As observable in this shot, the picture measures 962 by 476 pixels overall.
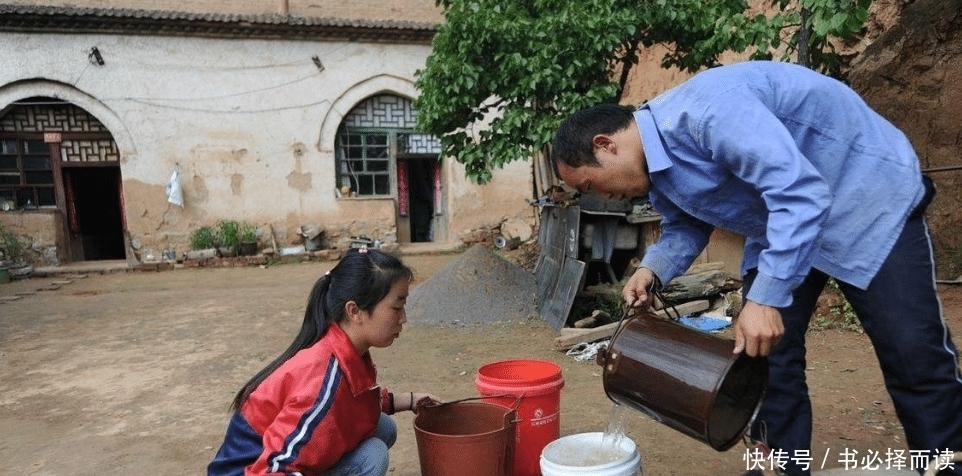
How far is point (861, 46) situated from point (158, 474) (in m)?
6.09

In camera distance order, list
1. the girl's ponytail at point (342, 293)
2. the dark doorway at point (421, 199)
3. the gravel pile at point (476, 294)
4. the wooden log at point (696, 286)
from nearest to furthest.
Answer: the girl's ponytail at point (342, 293)
the wooden log at point (696, 286)
the gravel pile at point (476, 294)
the dark doorway at point (421, 199)

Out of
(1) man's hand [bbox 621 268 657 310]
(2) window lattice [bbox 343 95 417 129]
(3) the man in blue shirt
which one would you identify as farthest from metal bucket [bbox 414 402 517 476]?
(2) window lattice [bbox 343 95 417 129]

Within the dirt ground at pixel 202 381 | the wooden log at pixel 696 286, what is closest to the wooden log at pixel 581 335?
the dirt ground at pixel 202 381

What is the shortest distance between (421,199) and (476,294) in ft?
25.3

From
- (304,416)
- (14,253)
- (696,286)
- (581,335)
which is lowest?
(581,335)

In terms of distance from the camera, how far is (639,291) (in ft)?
7.33

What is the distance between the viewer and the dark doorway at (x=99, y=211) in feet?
42.6

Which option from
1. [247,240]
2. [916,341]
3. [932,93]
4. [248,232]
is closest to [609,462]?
[916,341]

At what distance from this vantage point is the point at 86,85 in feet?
35.3

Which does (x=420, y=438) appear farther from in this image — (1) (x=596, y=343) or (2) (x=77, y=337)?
(2) (x=77, y=337)

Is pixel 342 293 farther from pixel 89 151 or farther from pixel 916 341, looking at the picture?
pixel 89 151

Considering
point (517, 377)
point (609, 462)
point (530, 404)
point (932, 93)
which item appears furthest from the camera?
point (932, 93)

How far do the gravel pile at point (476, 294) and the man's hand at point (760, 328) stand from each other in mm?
4199

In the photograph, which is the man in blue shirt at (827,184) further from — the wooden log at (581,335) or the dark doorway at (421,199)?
the dark doorway at (421,199)
